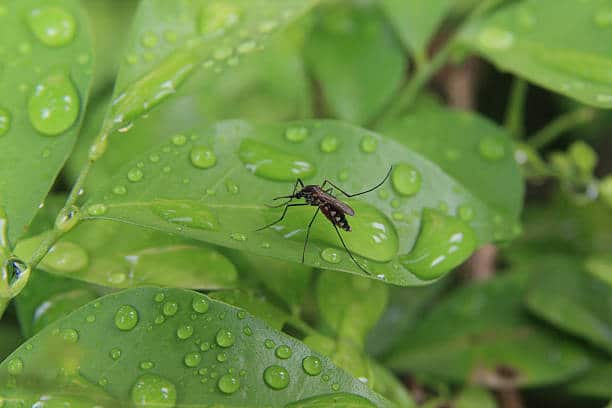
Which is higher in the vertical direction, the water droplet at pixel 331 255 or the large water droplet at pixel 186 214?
the large water droplet at pixel 186 214

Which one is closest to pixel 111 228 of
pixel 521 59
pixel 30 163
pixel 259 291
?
pixel 30 163

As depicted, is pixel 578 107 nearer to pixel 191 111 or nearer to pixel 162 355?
pixel 191 111

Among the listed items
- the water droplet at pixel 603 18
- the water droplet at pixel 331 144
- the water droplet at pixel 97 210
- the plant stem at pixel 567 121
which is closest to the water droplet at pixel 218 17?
the water droplet at pixel 331 144

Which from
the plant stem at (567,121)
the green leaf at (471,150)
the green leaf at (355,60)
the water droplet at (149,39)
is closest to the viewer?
the water droplet at (149,39)

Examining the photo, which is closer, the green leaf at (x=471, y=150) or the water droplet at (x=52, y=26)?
the water droplet at (x=52, y=26)

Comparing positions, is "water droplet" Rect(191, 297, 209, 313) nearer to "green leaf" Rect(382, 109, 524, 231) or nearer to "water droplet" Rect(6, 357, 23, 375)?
"water droplet" Rect(6, 357, 23, 375)

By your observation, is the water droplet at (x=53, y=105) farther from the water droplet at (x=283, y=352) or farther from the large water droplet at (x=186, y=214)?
the water droplet at (x=283, y=352)

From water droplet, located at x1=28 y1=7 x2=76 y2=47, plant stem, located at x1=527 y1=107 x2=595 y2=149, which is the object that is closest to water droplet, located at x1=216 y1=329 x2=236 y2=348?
water droplet, located at x1=28 y1=7 x2=76 y2=47
